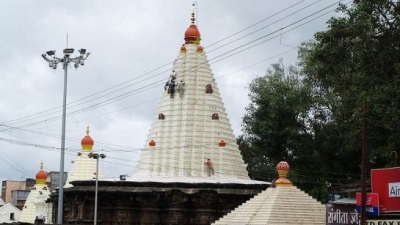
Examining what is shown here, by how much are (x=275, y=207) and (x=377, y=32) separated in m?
10.1

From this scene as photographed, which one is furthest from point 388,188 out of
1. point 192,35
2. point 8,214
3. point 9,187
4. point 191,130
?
point 9,187

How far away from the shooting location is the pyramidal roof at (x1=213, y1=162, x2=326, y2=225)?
25.0 m

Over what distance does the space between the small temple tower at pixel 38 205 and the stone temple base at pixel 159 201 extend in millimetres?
14949

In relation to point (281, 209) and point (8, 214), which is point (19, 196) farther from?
point (281, 209)

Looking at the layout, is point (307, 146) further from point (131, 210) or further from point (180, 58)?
point (131, 210)

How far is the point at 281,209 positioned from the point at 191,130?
60.6 feet

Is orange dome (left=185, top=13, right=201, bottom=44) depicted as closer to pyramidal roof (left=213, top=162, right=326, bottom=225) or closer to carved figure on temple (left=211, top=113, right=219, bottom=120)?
carved figure on temple (left=211, top=113, right=219, bottom=120)

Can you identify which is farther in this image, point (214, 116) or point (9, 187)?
point (9, 187)

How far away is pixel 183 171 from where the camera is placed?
42375 mm

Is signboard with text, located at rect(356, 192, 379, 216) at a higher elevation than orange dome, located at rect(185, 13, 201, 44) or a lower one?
lower

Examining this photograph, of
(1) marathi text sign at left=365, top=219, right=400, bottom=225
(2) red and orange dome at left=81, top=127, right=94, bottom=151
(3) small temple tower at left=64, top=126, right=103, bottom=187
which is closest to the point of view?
(1) marathi text sign at left=365, top=219, right=400, bottom=225

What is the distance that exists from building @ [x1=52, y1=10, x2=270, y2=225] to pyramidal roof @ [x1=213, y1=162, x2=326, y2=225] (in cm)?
1285

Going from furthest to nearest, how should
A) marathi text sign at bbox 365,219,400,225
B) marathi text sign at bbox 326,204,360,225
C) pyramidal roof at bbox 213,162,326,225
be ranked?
pyramidal roof at bbox 213,162,326,225, marathi text sign at bbox 326,204,360,225, marathi text sign at bbox 365,219,400,225

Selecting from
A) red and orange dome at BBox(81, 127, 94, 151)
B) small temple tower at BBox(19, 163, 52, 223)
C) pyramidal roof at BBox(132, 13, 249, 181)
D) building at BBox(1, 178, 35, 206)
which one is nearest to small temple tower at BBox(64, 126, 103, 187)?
red and orange dome at BBox(81, 127, 94, 151)
